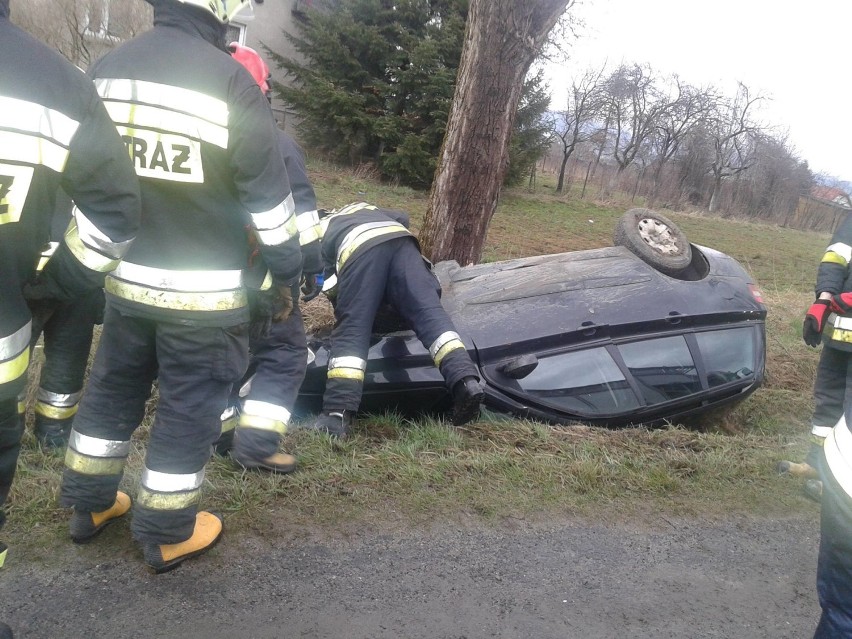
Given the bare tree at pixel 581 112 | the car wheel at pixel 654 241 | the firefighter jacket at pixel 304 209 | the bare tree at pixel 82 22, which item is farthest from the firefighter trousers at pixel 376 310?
the bare tree at pixel 581 112

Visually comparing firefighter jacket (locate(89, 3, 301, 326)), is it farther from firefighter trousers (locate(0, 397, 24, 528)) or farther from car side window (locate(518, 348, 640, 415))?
car side window (locate(518, 348, 640, 415))

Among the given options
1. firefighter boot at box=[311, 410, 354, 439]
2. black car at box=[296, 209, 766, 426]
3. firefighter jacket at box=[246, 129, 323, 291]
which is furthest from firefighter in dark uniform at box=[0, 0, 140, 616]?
black car at box=[296, 209, 766, 426]

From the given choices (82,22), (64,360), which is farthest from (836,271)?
(82,22)

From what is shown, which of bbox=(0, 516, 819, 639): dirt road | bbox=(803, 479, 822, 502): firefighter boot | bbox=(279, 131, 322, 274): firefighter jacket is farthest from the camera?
bbox=(803, 479, 822, 502): firefighter boot

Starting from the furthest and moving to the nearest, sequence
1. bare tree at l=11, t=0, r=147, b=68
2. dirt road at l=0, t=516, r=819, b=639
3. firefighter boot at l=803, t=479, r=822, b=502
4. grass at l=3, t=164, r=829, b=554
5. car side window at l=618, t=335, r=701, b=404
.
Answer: bare tree at l=11, t=0, r=147, b=68
car side window at l=618, t=335, r=701, b=404
firefighter boot at l=803, t=479, r=822, b=502
grass at l=3, t=164, r=829, b=554
dirt road at l=0, t=516, r=819, b=639

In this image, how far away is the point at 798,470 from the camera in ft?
12.0

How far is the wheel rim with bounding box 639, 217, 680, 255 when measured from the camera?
5030 mm

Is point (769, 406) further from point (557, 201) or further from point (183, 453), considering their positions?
point (557, 201)

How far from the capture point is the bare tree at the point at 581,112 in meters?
30.9

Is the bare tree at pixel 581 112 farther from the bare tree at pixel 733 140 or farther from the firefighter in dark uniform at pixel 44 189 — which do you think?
the firefighter in dark uniform at pixel 44 189

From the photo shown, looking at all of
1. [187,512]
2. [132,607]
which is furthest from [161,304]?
[132,607]

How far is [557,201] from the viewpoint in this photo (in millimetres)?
21766

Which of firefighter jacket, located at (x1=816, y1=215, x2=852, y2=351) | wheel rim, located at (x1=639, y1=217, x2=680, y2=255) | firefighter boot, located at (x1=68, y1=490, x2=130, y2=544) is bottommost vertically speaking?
firefighter boot, located at (x1=68, y1=490, x2=130, y2=544)

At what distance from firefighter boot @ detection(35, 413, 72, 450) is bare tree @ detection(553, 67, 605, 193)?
28.0 meters
